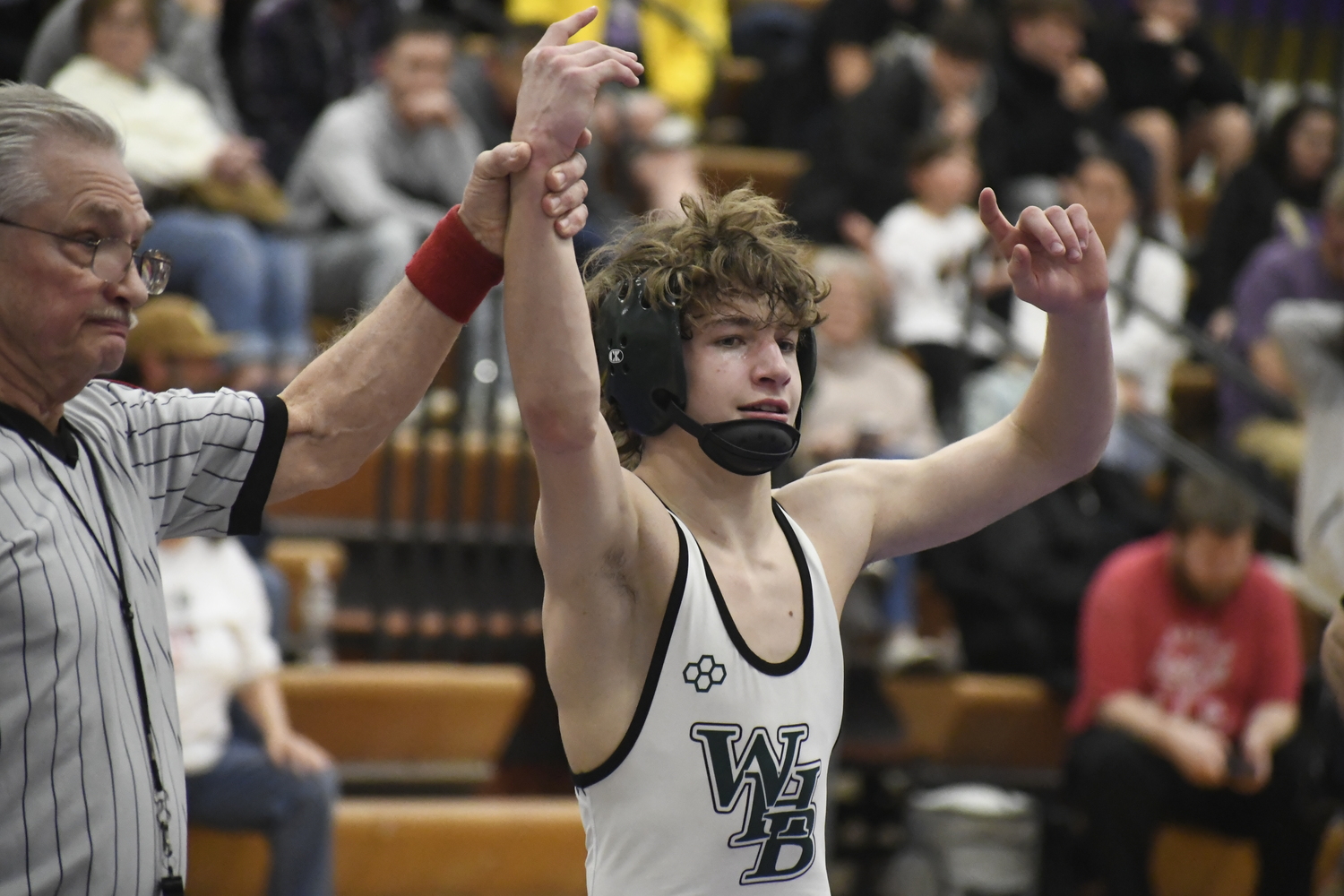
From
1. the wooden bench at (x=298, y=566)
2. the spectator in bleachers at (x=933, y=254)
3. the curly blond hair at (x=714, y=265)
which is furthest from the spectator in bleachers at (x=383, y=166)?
the curly blond hair at (x=714, y=265)

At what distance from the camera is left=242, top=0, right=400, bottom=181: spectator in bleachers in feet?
23.7

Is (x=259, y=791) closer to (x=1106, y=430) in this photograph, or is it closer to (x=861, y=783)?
(x=861, y=783)

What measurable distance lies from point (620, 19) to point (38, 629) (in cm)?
745

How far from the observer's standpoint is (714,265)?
2.41m

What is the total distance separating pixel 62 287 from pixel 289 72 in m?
5.42

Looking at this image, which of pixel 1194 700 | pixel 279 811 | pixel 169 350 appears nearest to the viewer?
pixel 279 811

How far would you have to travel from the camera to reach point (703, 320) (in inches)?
95.0

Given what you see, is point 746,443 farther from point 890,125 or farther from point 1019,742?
point 890,125

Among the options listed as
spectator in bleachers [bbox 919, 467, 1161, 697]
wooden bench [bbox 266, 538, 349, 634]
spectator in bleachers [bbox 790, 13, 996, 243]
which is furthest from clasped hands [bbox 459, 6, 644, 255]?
spectator in bleachers [bbox 790, 13, 996, 243]

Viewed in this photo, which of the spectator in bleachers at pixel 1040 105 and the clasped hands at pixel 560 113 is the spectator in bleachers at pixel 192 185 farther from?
the clasped hands at pixel 560 113

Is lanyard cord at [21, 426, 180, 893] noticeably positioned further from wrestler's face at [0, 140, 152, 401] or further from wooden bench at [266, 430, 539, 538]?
wooden bench at [266, 430, 539, 538]

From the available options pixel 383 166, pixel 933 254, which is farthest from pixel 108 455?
pixel 933 254

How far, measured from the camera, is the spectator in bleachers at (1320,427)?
549 cm

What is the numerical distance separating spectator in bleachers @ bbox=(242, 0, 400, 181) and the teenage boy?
16.6 feet
